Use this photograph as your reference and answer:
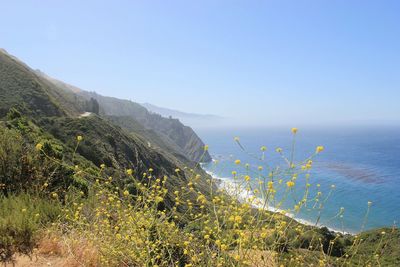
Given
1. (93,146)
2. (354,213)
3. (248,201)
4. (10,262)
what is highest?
(248,201)

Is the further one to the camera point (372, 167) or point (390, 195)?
point (372, 167)

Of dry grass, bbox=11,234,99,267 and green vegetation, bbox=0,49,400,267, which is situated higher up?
green vegetation, bbox=0,49,400,267

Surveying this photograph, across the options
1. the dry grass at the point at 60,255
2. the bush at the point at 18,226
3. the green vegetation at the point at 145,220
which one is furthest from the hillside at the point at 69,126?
the dry grass at the point at 60,255

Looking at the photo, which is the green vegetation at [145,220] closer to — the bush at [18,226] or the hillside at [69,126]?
the bush at [18,226]

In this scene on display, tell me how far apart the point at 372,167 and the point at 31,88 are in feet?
316

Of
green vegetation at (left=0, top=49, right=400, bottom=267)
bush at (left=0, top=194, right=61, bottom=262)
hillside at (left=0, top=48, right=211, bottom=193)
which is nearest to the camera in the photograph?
green vegetation at (left=0, top=49, right=400, bottom=267)

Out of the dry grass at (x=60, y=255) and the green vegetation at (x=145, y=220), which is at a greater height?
the green vegetation at (x=145, y=220)

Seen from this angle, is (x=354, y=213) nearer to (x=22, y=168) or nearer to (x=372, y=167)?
(x=372, y=167)

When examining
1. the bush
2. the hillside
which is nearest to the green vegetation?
the bush

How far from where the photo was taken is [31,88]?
210 ft

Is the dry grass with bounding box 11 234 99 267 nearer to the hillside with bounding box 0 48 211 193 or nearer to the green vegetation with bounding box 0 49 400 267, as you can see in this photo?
the green vegetation with bounding box 0 49 400 267

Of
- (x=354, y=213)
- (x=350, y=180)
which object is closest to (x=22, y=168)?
(x=354, y=213)

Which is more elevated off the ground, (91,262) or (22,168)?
(22,168)

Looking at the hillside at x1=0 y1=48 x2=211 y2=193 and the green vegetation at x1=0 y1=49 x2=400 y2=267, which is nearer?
the green vegetation at x1=0 y1=49 x2=400 y2=267
